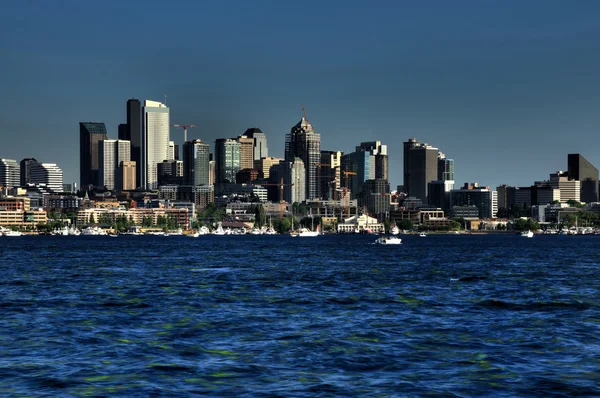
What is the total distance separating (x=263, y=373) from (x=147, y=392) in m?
4.80

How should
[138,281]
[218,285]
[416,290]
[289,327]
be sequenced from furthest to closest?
[138,281]
[218,285]
[416,290]
[289,327]

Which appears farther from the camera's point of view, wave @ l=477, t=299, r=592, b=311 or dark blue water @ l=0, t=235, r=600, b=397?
wave @ l=477, t=299, r=592, b=311

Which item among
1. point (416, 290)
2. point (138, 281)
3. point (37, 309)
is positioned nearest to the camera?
point (37, 309)

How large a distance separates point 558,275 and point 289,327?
1976 inches

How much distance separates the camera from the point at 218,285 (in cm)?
7225

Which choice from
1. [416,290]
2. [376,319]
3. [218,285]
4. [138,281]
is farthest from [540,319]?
[138,281]

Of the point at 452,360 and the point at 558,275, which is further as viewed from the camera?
the point at 558,275

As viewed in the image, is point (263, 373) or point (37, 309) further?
point (37, 309)

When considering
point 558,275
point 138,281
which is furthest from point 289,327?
point 558,275

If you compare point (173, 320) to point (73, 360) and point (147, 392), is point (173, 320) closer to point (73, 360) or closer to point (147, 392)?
point (73, 360)

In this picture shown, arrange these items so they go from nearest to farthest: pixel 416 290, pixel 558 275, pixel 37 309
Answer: pixel 37 309 < pixel 416 290 < pixel 558 275

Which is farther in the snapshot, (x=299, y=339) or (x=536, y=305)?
(x=536, y=305)

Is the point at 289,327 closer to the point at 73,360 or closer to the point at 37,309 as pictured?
the point at 73,360

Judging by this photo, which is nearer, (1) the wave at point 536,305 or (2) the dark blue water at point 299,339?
(2) the dark blue water at point 299,339
